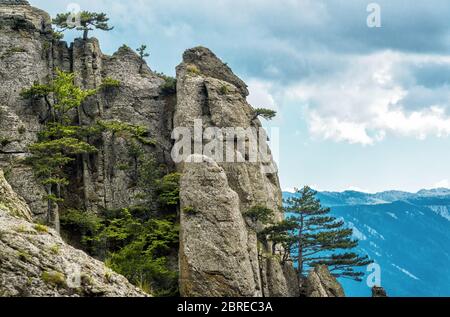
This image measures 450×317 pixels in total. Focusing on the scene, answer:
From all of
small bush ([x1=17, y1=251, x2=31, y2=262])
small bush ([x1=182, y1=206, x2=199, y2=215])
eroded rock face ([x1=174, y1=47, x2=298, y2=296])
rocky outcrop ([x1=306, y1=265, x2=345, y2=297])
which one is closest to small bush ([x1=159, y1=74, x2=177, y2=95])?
eroded rock face ([x1=174, y1=47, x2=298, y2=296])

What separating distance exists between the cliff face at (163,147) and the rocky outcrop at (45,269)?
91.2ft

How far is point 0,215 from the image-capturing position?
2005cm

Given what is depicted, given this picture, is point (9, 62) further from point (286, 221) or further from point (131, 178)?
point (286, 221)

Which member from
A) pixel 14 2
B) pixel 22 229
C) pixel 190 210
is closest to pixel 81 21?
pixel 14 2

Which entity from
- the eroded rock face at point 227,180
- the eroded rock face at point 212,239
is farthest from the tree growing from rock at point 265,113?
the eroded rock face at point 212,239

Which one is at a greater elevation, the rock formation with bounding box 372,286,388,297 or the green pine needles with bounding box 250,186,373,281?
the green pine needles with bounding box 250,186,373,281

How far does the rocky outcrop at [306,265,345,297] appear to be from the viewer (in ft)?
191

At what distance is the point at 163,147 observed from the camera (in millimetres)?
69500

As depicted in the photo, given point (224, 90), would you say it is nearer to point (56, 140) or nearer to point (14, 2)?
point (56, 140)

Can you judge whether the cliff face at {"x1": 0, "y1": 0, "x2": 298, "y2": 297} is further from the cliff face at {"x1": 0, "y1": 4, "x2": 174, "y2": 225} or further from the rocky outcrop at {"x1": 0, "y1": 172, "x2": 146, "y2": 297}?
the rocky outcrop at {"x1": 0, "y1": 172, "x2": 146, "y2": 297}

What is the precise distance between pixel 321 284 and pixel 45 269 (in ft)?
153

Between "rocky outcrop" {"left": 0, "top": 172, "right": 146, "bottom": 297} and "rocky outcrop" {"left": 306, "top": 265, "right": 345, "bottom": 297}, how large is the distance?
42.2m

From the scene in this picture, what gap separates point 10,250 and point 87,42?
61890 mm
